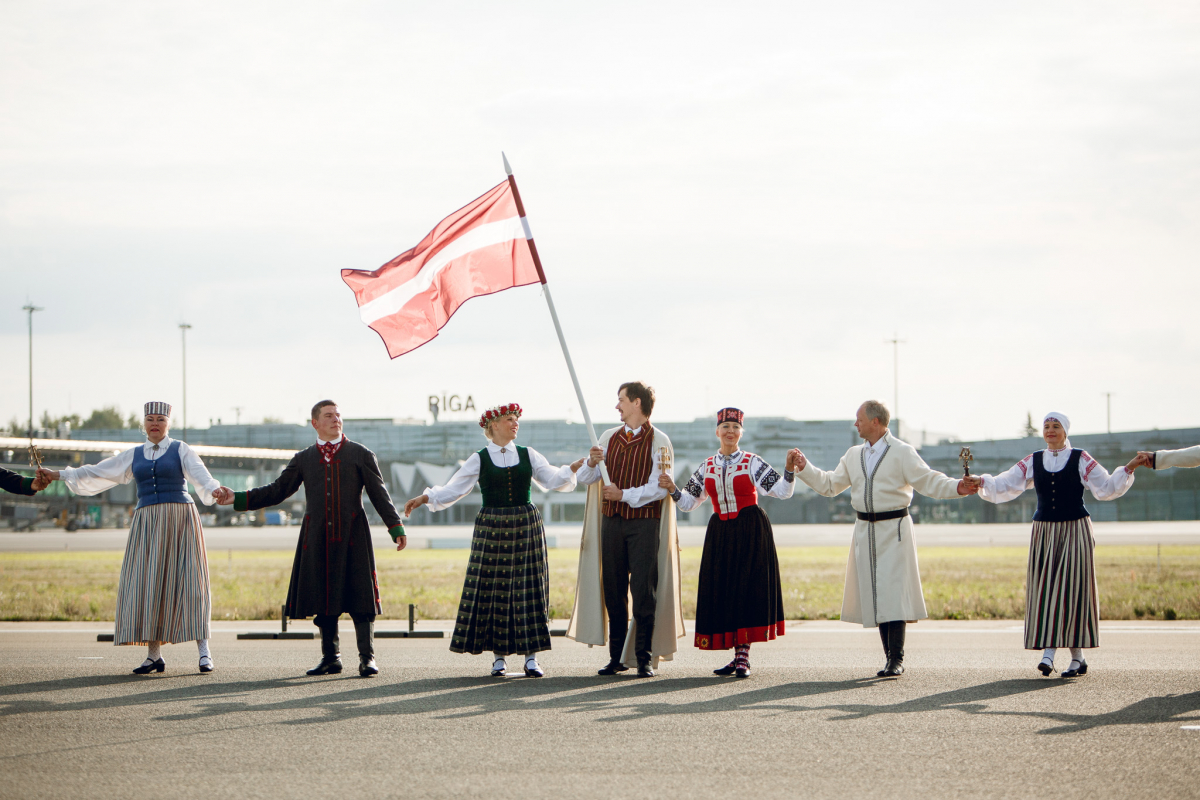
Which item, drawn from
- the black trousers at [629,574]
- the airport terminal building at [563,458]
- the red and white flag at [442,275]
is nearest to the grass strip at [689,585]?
the black trousers at [629,574]

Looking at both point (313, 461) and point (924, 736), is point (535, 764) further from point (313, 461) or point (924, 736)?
point (313, 461)

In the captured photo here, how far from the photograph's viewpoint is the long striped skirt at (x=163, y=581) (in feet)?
30.6

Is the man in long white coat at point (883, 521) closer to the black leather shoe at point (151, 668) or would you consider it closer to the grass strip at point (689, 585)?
the black leather shoe at point (151, 668)

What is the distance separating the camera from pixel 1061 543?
9.09 meters

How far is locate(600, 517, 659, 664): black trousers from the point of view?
29.9 feet

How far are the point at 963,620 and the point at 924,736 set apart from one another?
847cm

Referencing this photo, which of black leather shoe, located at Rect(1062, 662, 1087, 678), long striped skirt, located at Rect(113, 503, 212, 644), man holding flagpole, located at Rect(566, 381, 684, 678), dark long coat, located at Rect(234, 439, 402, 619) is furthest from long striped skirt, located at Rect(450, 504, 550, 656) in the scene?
black leather shoe, located at Rect(1062, 662, 1087, 678)

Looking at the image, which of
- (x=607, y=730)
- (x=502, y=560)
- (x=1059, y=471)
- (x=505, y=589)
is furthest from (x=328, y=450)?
(x=1059, y=471)

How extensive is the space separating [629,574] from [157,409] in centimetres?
421

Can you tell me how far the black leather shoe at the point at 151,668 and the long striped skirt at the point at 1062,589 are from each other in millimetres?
6844

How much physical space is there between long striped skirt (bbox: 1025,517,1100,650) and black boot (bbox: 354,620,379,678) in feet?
16.7

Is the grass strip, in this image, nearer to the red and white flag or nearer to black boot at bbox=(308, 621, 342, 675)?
black boot at bbox=(308, 621, 342, 675)

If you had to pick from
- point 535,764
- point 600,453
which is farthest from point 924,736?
point 600,453

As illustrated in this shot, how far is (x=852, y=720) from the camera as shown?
6816mm
